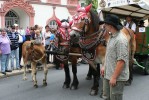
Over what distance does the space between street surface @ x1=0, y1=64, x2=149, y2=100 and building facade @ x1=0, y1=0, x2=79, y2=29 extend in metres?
11.4

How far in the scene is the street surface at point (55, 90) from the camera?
716 cm

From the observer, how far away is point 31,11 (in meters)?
21.8

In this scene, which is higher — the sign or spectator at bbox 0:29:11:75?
the sign

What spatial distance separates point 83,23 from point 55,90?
2.15 meters

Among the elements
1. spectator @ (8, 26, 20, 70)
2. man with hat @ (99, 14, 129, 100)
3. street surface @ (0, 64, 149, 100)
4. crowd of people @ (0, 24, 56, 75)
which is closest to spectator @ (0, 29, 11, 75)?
crowd of people @ (0, 24, 56, 75)

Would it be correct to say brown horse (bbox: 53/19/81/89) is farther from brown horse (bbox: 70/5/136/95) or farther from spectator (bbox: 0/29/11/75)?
spectator (bbox: 0/29/11/75)

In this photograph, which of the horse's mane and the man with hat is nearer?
the man with hat

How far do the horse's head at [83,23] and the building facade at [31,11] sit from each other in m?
13.6

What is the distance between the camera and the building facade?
66.5 ft

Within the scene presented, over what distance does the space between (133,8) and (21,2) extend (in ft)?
41.6

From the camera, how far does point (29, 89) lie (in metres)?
8.16

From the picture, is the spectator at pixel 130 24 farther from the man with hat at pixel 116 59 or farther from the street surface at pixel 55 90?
the man with hat at pixel 116 59

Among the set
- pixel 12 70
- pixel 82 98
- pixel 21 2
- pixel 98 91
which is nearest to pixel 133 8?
pixel 98 91

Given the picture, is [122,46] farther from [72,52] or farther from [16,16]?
[16,16]
